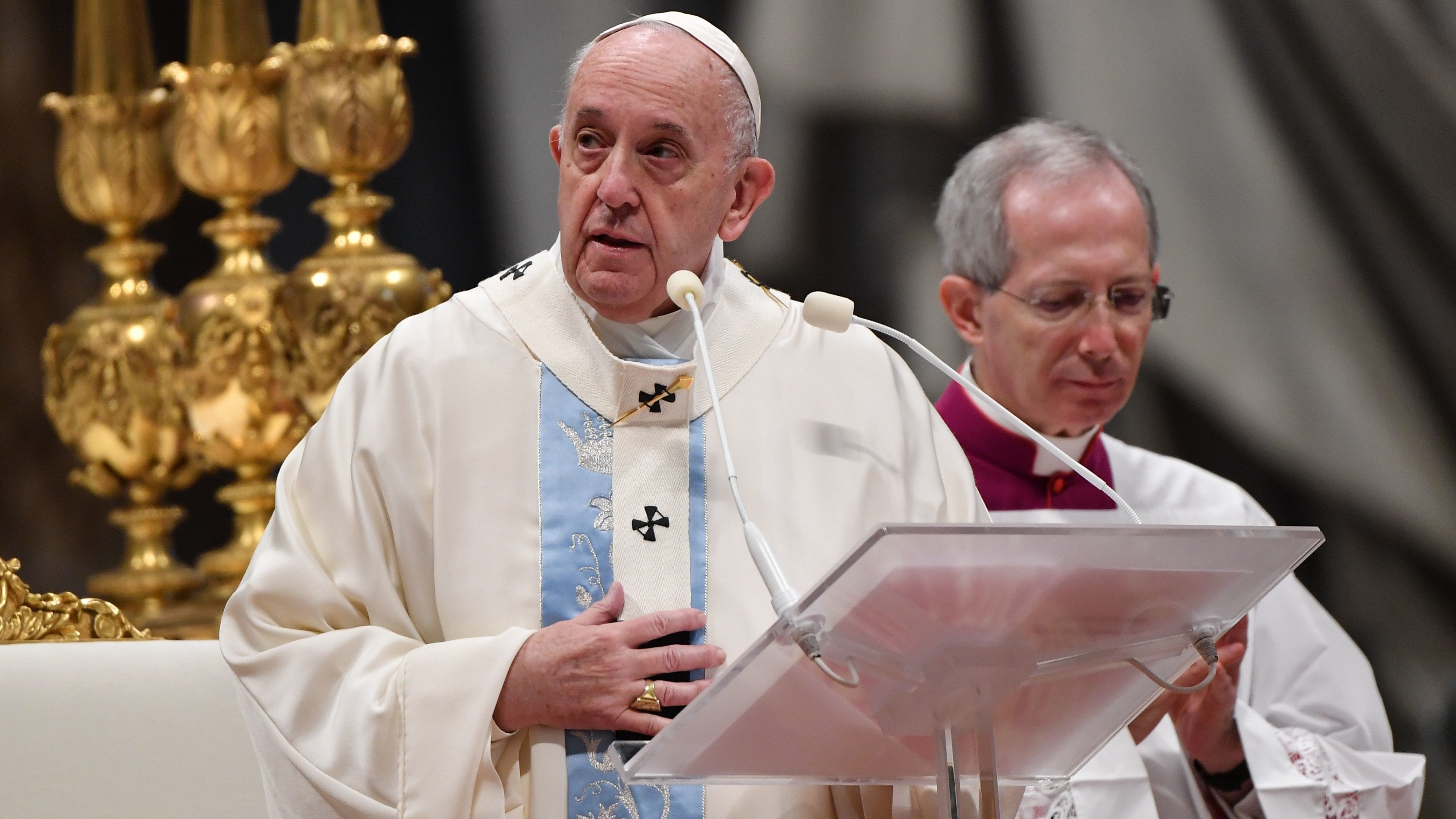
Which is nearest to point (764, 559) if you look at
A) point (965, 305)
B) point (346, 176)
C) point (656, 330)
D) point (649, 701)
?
point (649, 701)

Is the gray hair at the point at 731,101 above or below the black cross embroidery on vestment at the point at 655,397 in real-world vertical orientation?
above

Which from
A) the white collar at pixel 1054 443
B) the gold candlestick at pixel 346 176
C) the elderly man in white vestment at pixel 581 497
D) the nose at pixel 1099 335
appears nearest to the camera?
the elderly man in white vestment at pixel 581 497

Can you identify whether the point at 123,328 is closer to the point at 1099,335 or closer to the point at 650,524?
the point at 650,524

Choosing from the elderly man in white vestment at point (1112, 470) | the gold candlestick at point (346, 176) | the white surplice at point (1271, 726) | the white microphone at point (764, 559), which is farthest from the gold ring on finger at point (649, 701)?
the gold candlestick at point (346, 176)

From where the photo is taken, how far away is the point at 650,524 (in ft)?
7.93

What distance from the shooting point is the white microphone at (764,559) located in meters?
1.60

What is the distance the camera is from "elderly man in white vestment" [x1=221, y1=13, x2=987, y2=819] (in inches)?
85.0

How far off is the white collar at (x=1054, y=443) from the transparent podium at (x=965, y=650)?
1.62 m

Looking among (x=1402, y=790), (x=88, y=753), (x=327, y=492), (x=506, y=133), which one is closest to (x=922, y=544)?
(x=327, y=492)

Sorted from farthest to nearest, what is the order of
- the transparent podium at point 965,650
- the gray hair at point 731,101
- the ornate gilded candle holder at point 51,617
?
the ornate gilded candle holder at point 51,617, the gray hair at point 731,101, the transparent podium at point 965,650

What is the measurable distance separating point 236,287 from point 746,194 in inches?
73.5

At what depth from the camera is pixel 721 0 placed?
484 centimetres

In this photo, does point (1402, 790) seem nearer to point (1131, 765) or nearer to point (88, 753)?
point (1131, 765)

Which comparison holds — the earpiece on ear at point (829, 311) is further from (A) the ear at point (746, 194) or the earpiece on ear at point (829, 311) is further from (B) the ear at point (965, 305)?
(B) the ear at point (965, 305)
